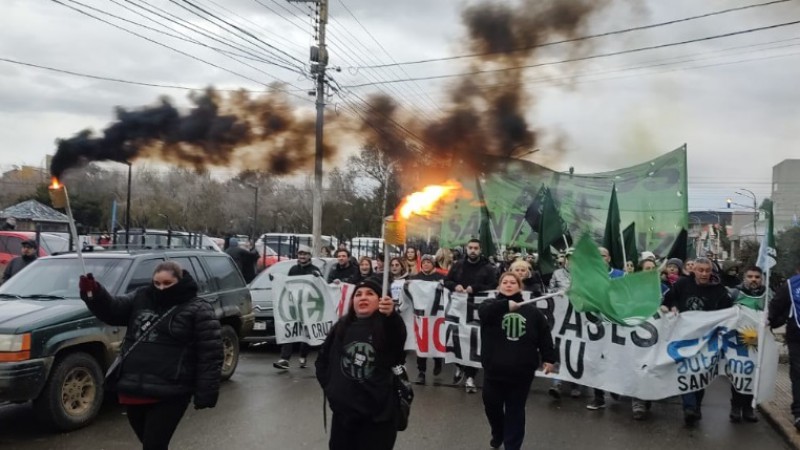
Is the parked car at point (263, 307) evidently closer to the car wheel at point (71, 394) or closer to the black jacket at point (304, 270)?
the black jacket at point (304, 270)

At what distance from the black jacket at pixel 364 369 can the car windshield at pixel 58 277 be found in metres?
3.99

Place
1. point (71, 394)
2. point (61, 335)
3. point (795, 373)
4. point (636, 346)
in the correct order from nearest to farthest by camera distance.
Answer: point (61, 335) → point (71, 394) → point (795, 373) → point (636, 346)

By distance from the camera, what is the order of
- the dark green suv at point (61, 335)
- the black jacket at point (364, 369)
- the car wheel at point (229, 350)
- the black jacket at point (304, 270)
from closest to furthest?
the black jacket at point (364, 369)
the dark green suv at point (61, 335)
the car wheel at point (229, 350)
the black jacket at point (304, 270)

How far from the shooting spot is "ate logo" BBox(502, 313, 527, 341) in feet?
18.3

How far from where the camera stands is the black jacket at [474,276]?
8969mm

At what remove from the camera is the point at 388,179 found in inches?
810

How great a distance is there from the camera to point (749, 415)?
24.0 feet

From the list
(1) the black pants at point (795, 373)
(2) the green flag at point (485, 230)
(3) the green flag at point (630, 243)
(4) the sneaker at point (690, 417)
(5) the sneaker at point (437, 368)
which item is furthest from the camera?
(2) the green flag at point (485, 230)

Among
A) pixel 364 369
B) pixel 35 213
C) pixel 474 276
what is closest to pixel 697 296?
pixel 474 276

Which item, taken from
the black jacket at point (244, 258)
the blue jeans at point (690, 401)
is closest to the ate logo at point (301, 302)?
the blue jeans at point (690, 401)

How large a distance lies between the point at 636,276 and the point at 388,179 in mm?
13938

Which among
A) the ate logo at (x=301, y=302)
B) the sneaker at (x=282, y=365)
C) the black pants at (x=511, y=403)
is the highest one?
the ate logo at (x=301, y=302)

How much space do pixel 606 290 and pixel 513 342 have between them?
1.81 m

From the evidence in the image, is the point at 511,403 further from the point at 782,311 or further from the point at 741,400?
the point at 741,400
